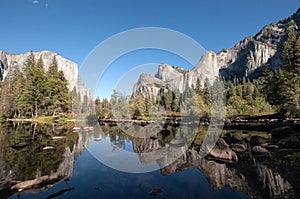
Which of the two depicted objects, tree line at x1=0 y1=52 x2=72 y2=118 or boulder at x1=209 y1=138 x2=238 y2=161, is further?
tree line at x1=0 y1=52 x2=72 y2=118

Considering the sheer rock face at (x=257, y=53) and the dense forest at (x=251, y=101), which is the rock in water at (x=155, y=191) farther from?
the sheer rock face at (x=257, y=53)

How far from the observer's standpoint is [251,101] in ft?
147

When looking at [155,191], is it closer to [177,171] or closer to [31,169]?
[177,171]

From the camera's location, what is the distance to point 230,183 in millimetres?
6359

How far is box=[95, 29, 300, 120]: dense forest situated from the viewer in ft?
89.8

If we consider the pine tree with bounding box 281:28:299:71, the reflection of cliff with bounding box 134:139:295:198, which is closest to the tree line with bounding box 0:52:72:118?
the reflection of cliff with bounding box 134:139:295:198

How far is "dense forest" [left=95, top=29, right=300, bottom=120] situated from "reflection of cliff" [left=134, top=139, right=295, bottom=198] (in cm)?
2103

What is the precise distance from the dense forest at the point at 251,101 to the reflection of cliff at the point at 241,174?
21032 millimetres

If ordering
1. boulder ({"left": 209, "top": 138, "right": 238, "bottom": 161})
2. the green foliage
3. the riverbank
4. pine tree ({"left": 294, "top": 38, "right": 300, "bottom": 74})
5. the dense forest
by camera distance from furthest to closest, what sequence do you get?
the riverbank → pine tree ({"left": 294, "top": 38, "right": 300, "bottom": 74}) → the dense forest → the green foliage → boulder ({"left": 209, "top": 138, "right": 238, "bottom": 161})

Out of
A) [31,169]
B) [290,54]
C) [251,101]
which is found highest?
[290,54]

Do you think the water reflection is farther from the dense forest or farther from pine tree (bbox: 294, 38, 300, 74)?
pine tree (bbox: 294, 38, 300, 74)

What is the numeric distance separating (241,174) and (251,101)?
144ft

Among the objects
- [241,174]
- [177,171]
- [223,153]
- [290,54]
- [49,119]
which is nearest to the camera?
[241,174]

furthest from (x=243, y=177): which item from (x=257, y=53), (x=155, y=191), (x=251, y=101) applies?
(x=257, y=53)
